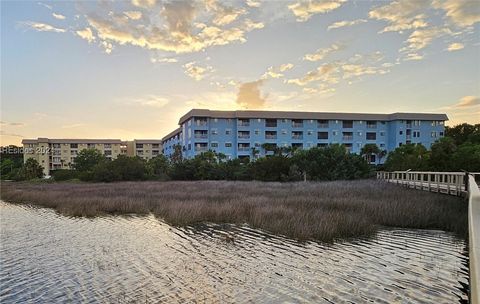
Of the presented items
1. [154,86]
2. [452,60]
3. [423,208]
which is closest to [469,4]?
[452,60]

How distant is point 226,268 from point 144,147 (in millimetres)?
116920

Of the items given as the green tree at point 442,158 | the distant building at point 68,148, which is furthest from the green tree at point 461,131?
the distant building at point 68,148

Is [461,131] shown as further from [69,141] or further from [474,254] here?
[69,141]

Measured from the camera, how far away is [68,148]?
365 ft

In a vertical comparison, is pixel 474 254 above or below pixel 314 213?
above

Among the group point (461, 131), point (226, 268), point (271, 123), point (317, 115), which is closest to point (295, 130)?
point (271, 123)

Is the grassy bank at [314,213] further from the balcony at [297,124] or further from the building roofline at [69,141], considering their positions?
the building roofline at [69,141]

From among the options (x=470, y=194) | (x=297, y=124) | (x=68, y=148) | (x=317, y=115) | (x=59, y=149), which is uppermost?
(x=317, y=115)

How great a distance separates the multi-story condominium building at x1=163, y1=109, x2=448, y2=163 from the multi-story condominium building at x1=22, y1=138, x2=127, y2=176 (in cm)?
5149

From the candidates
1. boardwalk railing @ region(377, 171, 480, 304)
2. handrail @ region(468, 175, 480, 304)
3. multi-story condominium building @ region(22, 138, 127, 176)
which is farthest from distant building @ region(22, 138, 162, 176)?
handrail @ region(468, 175, 480, 304)

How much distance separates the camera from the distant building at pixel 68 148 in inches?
4178

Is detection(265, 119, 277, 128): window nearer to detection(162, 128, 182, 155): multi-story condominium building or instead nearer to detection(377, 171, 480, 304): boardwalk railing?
detection(162, 128, 182, 155): multi-story condominium building

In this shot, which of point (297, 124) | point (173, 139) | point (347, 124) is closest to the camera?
point (297, 124)

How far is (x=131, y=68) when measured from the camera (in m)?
25.3
